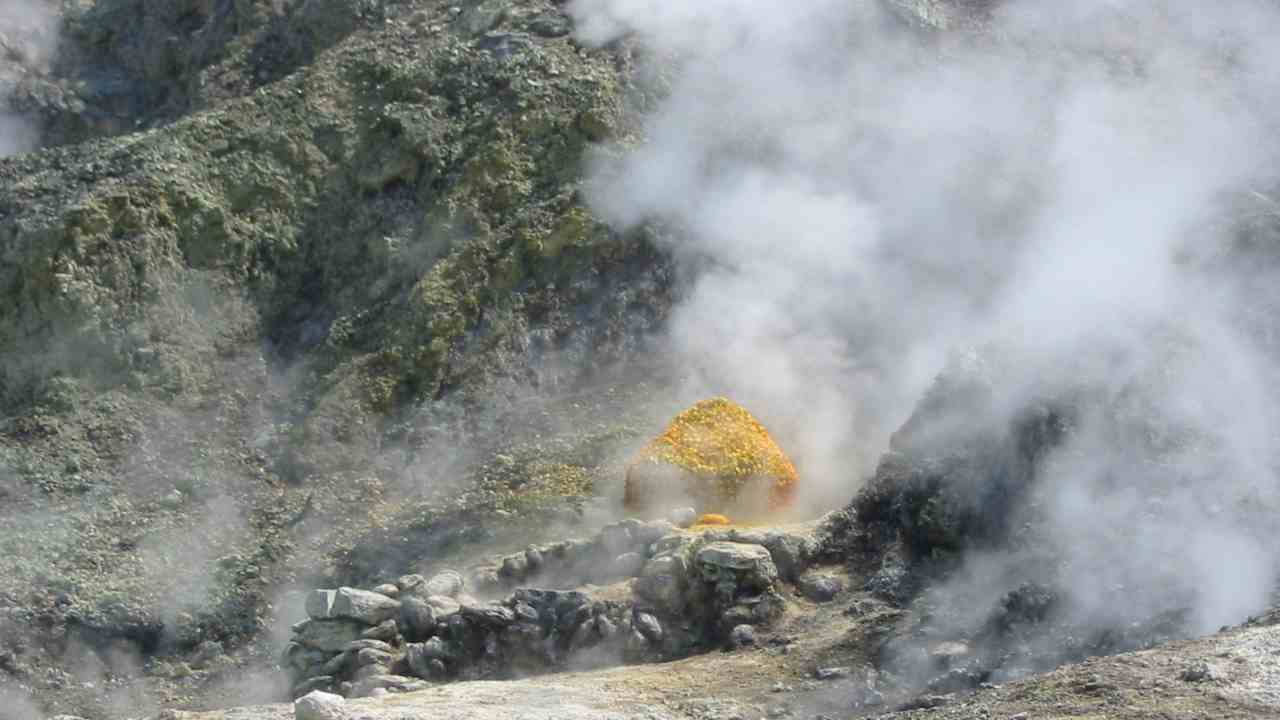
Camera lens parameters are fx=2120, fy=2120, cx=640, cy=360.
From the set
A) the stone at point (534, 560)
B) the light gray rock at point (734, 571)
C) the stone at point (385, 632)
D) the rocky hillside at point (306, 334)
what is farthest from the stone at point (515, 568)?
the light gray rock at point (734, 571)

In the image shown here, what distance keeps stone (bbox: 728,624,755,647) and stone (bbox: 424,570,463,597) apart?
7.22 ft

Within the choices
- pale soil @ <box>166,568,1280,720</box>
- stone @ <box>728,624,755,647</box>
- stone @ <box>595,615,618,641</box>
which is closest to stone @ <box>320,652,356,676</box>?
pale soil @ <box>166,568,1280,720</box>

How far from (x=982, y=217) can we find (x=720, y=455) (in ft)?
12.0

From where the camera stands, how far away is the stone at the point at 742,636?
13.4 m

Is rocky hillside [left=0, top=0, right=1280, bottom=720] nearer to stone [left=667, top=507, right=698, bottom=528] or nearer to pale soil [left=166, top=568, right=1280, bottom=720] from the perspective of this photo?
pale soil [left=166, top=568, right=1280, bottom=720]

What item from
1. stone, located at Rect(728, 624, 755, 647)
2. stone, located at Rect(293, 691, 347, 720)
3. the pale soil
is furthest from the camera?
stone, located at Rect(728, 624, 755, 647)

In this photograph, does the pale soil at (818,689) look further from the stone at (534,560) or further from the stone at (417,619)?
the stone at (534,560)

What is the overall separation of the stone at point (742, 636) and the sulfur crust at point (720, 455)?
2.60 m

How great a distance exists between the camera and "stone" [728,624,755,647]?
13.4 meters

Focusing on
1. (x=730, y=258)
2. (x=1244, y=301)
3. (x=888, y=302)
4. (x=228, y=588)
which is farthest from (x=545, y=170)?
(x=1244, y=301)

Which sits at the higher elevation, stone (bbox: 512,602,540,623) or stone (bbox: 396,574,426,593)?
stone (bbox: 396,574,426,593)

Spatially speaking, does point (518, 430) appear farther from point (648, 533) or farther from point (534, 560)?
point (648, 533)

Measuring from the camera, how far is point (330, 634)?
47.0ft

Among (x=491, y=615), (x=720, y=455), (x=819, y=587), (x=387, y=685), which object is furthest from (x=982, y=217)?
(x=387, y=685)
